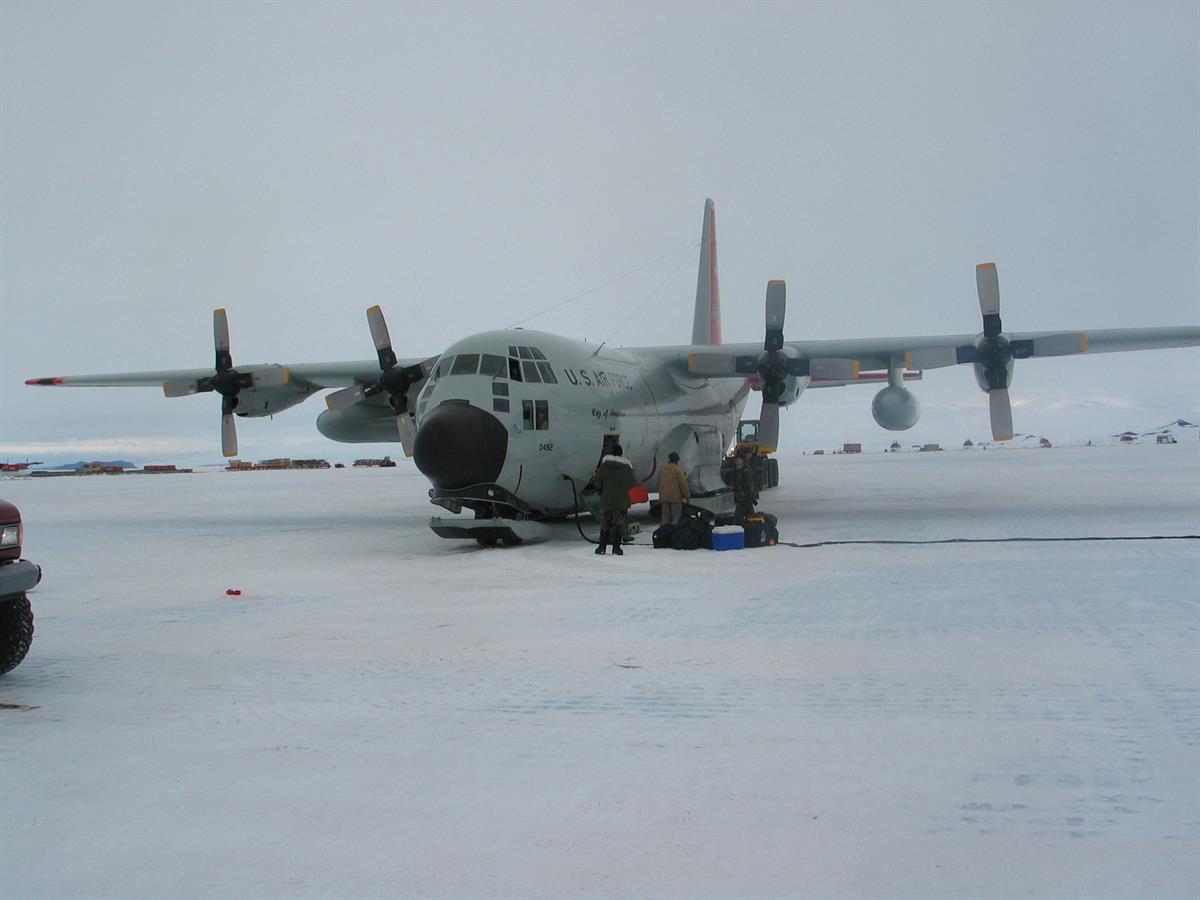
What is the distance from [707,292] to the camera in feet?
86.3

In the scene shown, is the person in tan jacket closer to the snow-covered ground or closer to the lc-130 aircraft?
the lc-130 aircraft

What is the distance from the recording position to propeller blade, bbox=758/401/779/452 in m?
19.3

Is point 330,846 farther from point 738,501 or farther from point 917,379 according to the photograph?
point 917,379

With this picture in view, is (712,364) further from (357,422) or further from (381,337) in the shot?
(357,422)

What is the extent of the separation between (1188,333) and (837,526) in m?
7.94

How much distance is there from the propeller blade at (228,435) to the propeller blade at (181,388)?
1007 mm

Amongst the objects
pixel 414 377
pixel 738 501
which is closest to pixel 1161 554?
pixel 738 501

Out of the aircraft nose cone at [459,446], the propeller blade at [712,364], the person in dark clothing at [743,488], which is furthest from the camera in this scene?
the propeller blade at [712,364]

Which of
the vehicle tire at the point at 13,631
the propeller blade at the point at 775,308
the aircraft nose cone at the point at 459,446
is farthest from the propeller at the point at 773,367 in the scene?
the vehicle tire at the point at 13,631

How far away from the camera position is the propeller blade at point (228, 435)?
21.8m

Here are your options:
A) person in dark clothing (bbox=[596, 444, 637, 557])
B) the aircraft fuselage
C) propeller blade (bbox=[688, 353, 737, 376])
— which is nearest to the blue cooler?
person in dark clothing (bbox=[596, 444, 637, 557])

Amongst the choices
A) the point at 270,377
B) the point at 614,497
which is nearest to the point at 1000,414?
the point at 614,497

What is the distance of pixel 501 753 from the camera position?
15.4ft

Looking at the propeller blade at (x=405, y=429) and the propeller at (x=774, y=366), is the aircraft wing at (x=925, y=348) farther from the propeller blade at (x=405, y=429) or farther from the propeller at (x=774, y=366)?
the propeller blade at (x=405, y=429)
